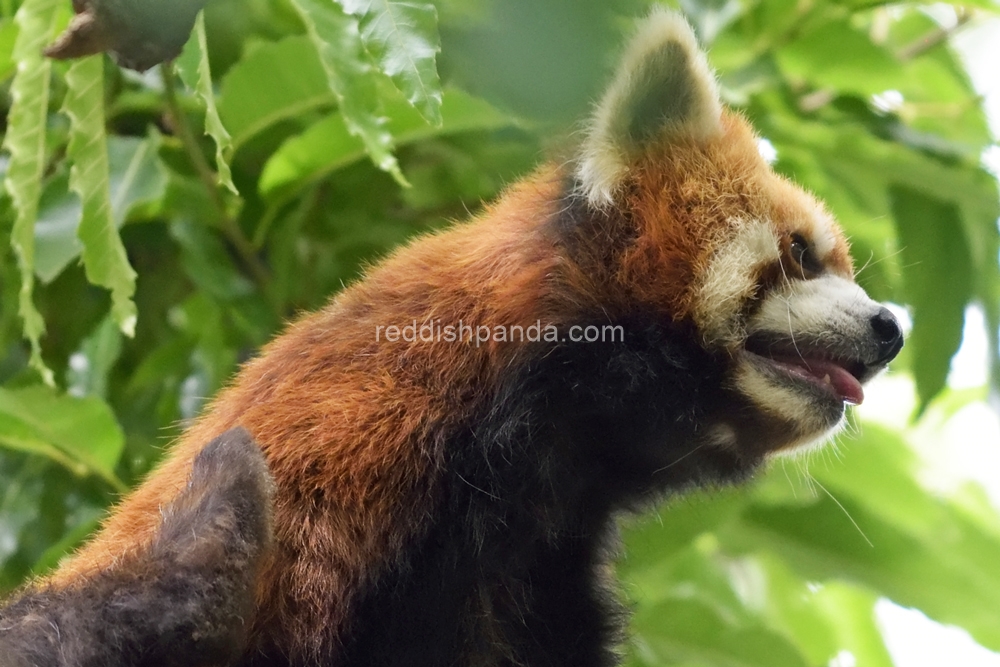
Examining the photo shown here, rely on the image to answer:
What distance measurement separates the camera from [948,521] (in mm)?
2551

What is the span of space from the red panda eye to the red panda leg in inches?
37.3

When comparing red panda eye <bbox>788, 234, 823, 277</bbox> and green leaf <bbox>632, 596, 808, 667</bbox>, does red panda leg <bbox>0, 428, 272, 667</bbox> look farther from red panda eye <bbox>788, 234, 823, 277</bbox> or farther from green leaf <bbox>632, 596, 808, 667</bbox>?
green leaf <bbox>632, 596, 808, 667</bbox>

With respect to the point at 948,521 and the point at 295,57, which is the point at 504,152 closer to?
the point at 295,57

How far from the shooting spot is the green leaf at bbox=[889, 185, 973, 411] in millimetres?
2238

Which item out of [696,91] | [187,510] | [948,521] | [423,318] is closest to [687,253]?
[696,91]

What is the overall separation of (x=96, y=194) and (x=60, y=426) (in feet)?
1.92

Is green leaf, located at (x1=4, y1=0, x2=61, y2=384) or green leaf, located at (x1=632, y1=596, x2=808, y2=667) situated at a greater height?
green leaf, located at (x1=4, y1=0, x2=61, y2=384)

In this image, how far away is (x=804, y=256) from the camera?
5.80 ft

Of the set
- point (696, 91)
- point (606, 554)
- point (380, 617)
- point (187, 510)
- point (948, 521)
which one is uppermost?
point (696, 91)

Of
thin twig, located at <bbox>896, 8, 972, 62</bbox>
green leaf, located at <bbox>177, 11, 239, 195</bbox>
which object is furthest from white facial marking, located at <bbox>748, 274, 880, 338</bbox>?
thin twig, located at <bbox>896, 8, 972, 62</bbox>

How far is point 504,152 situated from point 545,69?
4.51ft

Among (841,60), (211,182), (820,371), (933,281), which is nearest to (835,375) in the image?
(820,371)

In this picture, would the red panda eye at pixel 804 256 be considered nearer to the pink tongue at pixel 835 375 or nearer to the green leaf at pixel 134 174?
the pink tongue at pixel 835 375

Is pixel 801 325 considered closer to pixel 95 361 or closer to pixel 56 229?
pixel 56 229
